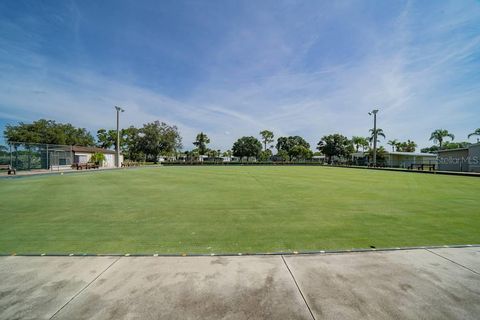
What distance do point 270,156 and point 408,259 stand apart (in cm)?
7321

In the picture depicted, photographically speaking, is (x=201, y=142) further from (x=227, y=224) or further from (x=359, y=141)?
(x=227, y=224)

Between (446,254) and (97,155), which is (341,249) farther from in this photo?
(97,155)

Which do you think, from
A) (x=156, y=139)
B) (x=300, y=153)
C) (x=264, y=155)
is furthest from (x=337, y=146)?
(x=156, y=139)

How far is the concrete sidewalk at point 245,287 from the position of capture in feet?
7.31

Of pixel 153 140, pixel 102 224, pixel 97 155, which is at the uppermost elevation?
pixel 153 140

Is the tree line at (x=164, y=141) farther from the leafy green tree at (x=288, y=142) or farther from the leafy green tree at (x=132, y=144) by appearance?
the leafy green tree at (x=288, y=142)

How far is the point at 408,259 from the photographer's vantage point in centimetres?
335

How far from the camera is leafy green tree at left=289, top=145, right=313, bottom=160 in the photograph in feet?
226

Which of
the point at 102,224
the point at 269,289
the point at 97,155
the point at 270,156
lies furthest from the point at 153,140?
the point at 269,289

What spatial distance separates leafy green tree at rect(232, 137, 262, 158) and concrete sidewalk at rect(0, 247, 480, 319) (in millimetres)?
67731

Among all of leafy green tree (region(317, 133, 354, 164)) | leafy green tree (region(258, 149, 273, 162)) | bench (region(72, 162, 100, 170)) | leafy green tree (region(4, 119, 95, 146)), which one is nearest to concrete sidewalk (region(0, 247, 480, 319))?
bench (region(72, 162, 100, 170))

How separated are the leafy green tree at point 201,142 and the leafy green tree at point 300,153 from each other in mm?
30267

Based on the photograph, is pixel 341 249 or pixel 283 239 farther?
pixel 283 239

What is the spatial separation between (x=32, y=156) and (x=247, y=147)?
54.4m
